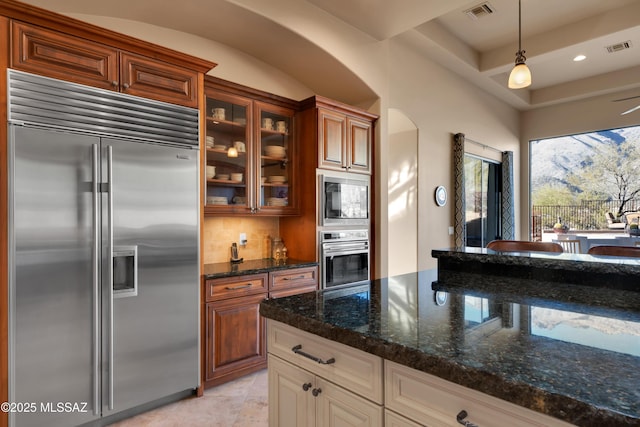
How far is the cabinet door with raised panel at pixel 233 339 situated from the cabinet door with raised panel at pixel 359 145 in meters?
1.62

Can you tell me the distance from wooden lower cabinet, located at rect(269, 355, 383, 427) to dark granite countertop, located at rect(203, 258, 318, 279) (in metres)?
1.49

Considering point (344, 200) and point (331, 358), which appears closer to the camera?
point (331, 358)

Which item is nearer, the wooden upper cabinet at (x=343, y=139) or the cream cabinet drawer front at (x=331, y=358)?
the cream cabinet drawer front at (x=331, y=358)

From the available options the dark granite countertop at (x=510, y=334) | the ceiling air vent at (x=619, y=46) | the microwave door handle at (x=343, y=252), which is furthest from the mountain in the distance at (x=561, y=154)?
the dark granite countertop at (x=510, y=334)

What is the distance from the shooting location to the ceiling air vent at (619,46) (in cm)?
468

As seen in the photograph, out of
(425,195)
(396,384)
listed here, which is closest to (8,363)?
(396,384)

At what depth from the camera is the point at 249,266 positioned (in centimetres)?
311

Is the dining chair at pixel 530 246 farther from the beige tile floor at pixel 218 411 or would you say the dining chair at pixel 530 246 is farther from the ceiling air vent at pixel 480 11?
the ceiling air vent at pixel 480 11

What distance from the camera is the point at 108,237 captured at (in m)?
A: 2.21

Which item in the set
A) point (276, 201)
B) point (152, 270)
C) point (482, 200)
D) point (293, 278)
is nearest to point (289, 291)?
point (293, 278)

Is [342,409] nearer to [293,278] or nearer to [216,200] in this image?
[293,278]

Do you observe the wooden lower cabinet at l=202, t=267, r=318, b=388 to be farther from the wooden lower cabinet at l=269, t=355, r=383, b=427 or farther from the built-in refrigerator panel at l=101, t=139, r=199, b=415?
the wooden lower cabinet at l=269, t=355, r=383, b=427

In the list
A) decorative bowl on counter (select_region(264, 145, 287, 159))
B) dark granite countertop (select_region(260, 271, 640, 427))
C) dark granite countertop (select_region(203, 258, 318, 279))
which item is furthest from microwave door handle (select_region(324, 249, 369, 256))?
dark granite countertop (select_region(260, 271, 640, 427))

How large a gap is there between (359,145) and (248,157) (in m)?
1.20
